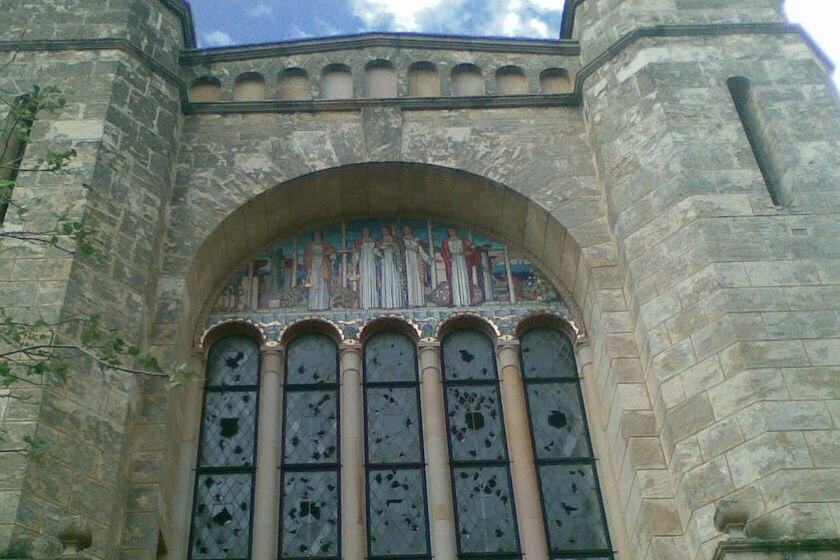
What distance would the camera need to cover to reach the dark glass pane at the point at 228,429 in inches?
423

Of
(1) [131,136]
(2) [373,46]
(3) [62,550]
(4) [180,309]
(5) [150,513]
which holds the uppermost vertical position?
(2) [373,46]

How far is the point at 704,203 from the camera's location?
10508mm

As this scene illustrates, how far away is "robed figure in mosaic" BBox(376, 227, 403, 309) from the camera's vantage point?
39.1ft

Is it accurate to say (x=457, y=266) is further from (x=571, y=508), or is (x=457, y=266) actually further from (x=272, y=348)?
(x=571, y=508)

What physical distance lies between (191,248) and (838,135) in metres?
6.79

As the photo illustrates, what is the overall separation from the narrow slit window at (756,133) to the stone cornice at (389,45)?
2.44m

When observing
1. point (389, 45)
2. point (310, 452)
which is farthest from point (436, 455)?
point (389, 45)

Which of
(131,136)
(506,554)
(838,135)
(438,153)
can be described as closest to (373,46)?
(438,153)

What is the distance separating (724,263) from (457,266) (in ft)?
11.0

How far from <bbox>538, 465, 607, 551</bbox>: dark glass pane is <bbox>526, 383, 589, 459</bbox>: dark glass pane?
186mm

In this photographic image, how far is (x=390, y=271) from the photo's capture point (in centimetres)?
1222

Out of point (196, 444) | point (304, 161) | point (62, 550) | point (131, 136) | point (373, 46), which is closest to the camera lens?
point (62, 550)

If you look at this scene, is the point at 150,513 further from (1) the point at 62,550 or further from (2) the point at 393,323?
(2) the point at 393,323

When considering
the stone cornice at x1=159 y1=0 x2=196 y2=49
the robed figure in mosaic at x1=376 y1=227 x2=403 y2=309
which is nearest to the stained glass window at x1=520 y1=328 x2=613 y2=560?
the robed figure in mosaic at x1=376 y1=227 x2=403 y2=309
